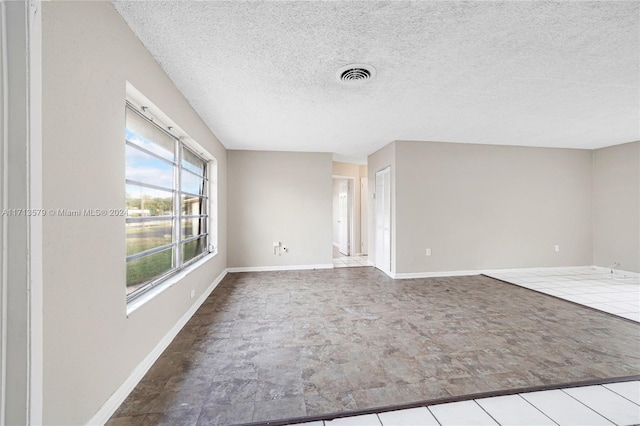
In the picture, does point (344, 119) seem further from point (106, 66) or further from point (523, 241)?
point (523, 241)

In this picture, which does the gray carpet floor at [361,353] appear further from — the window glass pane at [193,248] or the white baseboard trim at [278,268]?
the white baseboard trim at [278,268]

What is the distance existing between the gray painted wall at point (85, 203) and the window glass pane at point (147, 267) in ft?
0.82

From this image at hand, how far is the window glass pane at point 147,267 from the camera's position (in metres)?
1.97

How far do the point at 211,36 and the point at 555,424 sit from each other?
3252 mm

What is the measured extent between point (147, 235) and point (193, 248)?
1.37m

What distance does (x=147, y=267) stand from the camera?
2.24m

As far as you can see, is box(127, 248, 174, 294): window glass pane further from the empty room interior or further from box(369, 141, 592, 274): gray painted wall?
box(369, 141, 592, 274): gray painted wall

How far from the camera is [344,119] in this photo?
11.4 ft

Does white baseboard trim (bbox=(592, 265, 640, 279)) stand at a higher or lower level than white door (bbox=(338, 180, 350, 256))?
lower

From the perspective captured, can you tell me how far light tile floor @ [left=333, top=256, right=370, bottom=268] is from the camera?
5.86 m

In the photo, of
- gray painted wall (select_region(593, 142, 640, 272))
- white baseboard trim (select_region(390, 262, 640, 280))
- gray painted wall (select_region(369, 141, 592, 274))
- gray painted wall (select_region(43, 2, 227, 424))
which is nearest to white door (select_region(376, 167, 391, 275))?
gray painted wall (select_region(369, 141, 592, 274))

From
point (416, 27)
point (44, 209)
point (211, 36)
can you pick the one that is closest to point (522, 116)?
point (416, 27)

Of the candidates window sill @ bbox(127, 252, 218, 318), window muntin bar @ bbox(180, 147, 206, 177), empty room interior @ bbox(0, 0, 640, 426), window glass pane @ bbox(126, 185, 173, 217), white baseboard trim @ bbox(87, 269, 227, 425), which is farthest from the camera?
window muntin bar @ bbox(180, 147, 206, 177)

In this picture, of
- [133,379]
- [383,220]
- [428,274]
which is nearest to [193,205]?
[133,379]
